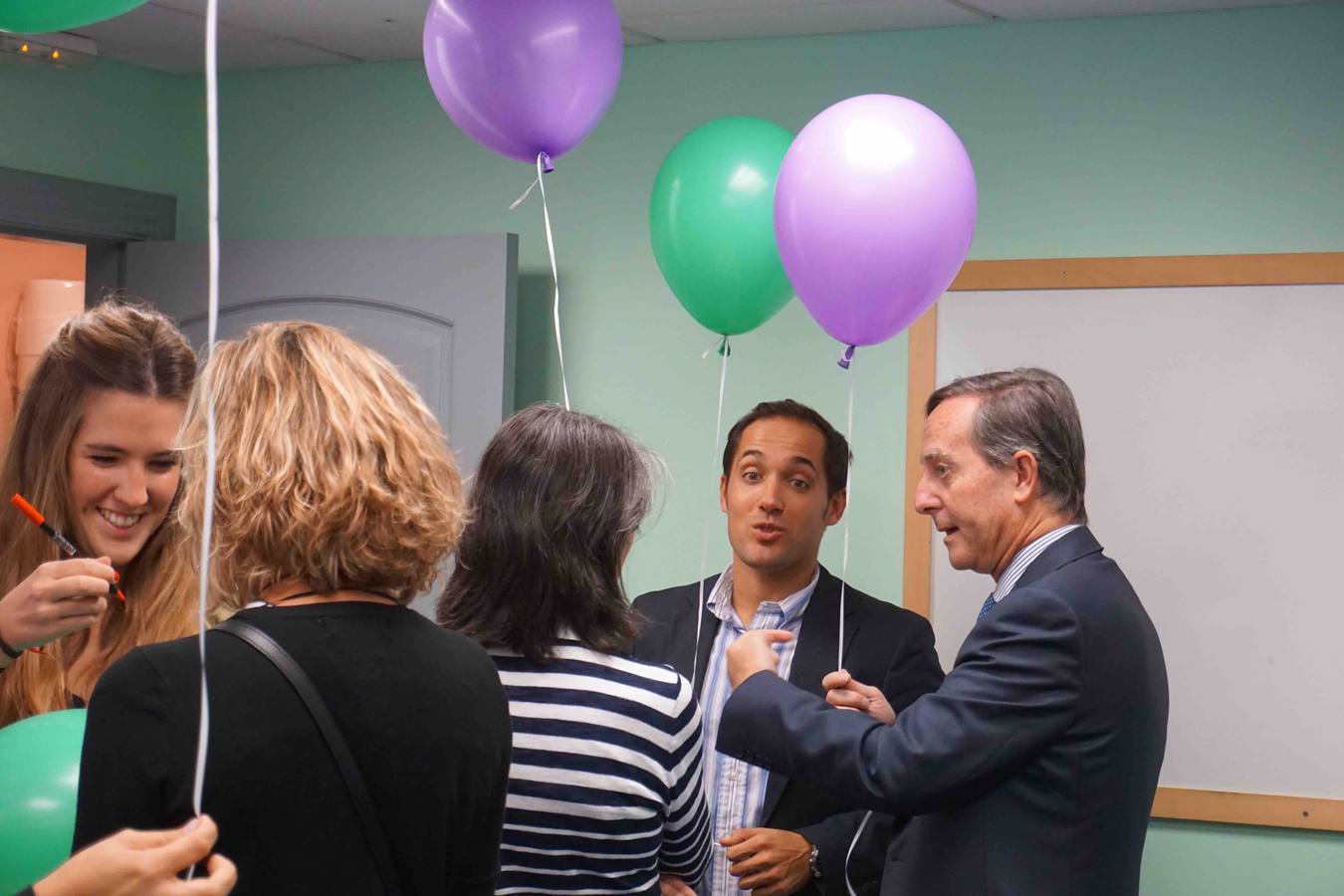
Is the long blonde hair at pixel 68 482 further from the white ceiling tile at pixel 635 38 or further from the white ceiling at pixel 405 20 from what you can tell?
the white ceiling tile at pixel 635 38

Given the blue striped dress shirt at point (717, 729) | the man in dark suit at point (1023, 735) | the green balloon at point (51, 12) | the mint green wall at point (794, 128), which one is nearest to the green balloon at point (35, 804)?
the green balloon at point (51, 12)

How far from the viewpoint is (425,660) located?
1109 millimetres

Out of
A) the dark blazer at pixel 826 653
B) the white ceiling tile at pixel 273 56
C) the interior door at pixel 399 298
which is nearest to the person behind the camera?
the dark blazer at pixel 826 653

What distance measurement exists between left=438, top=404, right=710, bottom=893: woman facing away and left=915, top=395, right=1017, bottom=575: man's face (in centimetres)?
52

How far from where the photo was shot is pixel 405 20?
3062 millimetres

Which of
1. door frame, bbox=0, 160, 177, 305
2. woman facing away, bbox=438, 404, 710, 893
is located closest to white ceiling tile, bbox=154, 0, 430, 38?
door frame, bbox=0, 160, 177, 305

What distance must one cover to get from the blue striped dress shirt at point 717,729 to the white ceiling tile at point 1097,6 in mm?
1274

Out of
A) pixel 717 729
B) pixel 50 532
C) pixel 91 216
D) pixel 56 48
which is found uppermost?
pixel 56 48

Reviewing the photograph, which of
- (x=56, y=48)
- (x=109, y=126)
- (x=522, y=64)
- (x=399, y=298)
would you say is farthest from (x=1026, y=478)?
(x=109, y=126)

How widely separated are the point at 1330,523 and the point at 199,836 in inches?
96.5

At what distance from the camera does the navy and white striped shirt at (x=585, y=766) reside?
143cm

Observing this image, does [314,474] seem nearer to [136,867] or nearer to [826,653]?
[136,867]

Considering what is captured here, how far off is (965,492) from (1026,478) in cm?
8

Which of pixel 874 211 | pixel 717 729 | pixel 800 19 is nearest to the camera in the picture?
pixel 874 211
